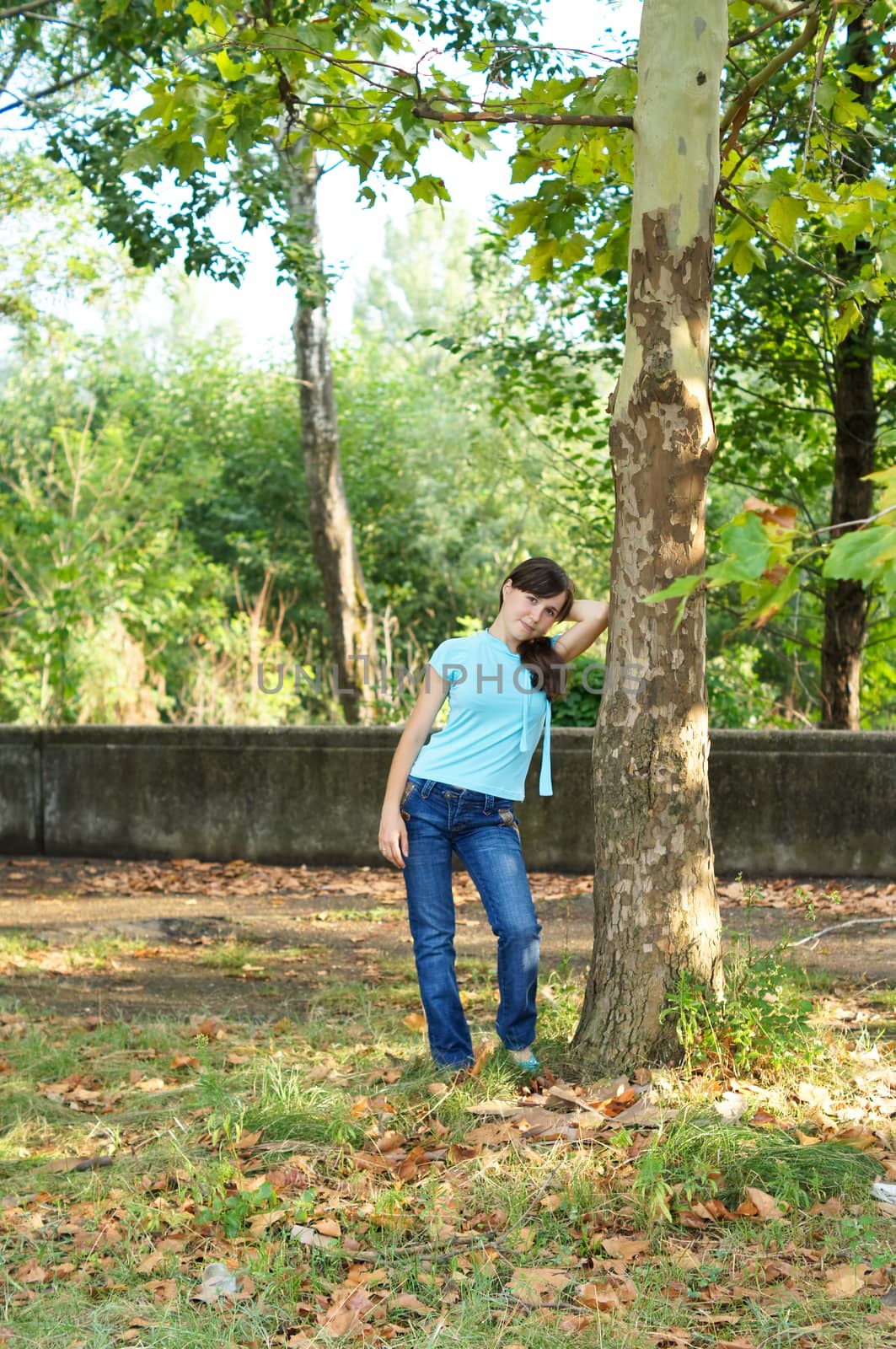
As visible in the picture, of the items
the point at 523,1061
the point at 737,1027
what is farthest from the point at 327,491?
the point at 737,1027

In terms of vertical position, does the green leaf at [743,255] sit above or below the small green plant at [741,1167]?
above

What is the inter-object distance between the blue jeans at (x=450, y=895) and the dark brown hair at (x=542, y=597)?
0.45m

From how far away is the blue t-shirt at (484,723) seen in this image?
4402 mm

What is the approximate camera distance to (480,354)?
35.4 feet

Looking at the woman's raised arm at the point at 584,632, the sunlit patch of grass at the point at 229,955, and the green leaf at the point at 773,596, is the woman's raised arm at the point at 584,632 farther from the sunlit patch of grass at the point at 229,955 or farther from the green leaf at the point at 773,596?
the sunlit patch of grass at the point at 229,955

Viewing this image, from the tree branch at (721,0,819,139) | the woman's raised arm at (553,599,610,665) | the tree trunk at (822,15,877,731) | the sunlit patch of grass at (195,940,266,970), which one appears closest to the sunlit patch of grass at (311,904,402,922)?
the sunlit patch of grass at (195,940,266,970)

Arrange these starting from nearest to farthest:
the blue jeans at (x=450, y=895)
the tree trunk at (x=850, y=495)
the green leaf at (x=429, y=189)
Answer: the blue jeans at (x=450, y=895) < the green leaf at (x=429, y=189) < the tree trunk at (x=850, y=495)

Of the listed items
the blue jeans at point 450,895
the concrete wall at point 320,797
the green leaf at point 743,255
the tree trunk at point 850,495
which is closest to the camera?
the blue jeans at point 450,895

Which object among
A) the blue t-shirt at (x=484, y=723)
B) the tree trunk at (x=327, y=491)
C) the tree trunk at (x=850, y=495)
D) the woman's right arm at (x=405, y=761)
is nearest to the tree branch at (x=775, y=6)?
the blue t-shirt at (x=484, y=723)

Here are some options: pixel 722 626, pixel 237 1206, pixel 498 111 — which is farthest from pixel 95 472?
pixel 237 1206

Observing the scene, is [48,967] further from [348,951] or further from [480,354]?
[480,354]

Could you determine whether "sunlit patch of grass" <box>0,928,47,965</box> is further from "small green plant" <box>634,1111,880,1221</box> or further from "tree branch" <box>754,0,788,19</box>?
"tree branch" <box>754,0,788,19</box>

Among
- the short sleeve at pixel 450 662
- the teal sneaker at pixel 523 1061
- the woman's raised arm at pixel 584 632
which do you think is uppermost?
the woman's raised arm at pixel 584 632

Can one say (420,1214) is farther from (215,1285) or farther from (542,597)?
(542,597)
